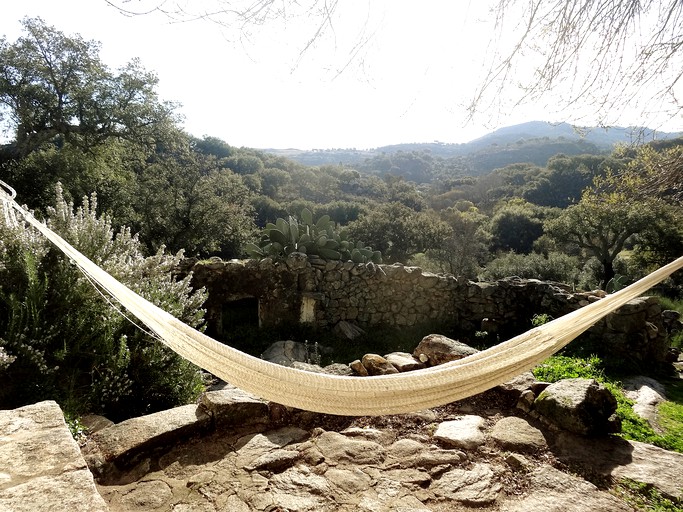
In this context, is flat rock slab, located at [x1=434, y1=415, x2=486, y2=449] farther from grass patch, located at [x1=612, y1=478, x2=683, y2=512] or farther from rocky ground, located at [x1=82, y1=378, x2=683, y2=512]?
grass patch, located at [x1=612, y1=478, x2=683, y2=512]

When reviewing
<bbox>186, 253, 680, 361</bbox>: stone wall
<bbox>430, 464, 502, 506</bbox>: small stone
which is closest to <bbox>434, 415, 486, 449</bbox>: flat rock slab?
<bbox>430, 464, 502, 506</bbox>: small stone

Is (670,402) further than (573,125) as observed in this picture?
Yes

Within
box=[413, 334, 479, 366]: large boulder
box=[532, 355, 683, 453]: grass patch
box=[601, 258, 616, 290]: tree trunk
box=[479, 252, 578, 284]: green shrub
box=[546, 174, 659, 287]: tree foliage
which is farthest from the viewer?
box=[479, 252, 578, 284]: green shrub

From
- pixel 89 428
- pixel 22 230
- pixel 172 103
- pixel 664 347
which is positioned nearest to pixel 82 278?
pixel 22 230

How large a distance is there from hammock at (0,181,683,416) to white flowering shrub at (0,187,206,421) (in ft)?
2.56

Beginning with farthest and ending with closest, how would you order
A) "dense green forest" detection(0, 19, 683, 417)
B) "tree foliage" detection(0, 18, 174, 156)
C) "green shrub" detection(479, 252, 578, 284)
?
"green shrub" detection(479, 252, 578, 284), "tree foliage" detection(0, 18, 174, 156), "dense green forest" detection(0, 19, 683, 417)

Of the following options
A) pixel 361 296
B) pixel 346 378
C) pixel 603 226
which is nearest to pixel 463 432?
pixel 346 378

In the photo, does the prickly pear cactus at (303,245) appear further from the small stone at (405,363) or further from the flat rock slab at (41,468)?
the flat rock slab at (41,468)

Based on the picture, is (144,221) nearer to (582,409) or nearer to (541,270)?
(582,409)

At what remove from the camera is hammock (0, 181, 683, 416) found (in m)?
1.12

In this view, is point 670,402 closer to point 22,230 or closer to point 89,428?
point 89,428

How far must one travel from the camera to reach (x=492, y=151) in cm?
4862

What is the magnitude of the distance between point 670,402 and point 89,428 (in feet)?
13.7

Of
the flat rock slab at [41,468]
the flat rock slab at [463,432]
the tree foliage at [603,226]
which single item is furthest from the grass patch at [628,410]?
the tree foliage at [603,226]
